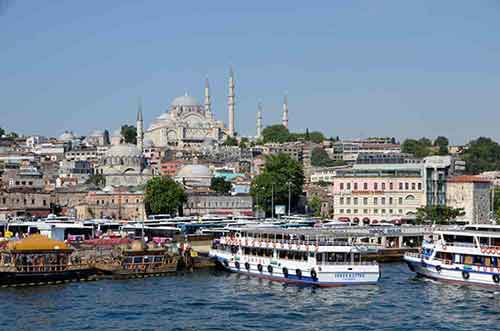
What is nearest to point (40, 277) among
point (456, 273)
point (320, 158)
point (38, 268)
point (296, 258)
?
point (38, 268)

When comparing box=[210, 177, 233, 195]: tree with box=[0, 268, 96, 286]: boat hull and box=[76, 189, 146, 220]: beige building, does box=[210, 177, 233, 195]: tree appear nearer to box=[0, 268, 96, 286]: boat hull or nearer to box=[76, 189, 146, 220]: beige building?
box=[76, 189, 146, 220]: beige building

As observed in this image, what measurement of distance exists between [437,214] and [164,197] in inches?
840

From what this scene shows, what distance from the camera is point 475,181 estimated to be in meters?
67.8

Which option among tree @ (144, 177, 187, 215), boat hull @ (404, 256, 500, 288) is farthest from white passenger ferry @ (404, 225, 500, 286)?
tree @ (144, 177, 187, 215)

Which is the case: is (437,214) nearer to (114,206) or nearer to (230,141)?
(114,206)

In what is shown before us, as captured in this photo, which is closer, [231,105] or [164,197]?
[164,197]

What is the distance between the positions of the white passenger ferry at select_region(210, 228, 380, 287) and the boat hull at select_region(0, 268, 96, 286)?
6.18 metres

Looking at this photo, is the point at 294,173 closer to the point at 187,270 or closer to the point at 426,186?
the point at 426,186

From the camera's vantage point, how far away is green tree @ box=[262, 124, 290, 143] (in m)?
138

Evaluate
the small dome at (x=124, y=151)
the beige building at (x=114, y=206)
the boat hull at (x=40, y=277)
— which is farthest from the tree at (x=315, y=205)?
the boat hull at (x=40, y=277)

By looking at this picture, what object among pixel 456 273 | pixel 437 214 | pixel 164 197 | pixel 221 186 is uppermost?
pixel 221 186

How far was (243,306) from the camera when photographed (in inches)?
1229

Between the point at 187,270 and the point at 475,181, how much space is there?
3222 cm

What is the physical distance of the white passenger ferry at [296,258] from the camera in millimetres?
34969
